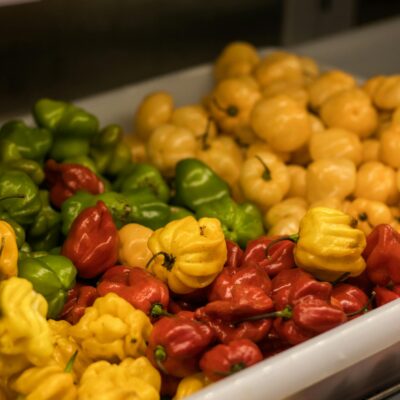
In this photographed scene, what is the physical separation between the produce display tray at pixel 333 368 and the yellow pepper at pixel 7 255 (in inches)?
19.6

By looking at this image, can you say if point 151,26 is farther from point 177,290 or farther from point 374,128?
point 177,290

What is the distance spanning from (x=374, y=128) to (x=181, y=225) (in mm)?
1082

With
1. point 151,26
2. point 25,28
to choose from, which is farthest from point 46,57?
point 151,26

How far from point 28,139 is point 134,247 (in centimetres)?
59

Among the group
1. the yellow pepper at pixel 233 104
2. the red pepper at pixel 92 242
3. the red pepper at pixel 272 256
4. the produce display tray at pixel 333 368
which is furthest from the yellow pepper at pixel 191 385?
the yellow pepper at pixel 233 104

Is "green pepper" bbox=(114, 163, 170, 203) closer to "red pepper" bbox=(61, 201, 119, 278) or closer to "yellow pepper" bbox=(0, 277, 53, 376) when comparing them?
"red pepper" bbox=(61, 201, 119, 278)

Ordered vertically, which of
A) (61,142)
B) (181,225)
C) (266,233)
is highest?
(181,225)

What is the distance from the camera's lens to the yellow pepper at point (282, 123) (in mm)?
2590

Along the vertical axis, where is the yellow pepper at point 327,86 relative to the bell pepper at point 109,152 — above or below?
above

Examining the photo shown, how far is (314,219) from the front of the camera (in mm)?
1835

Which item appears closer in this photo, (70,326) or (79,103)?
(70,326)

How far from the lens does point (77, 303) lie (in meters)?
1.88

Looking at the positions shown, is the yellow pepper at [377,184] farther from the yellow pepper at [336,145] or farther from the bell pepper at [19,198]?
the bell pepper at [19,198]

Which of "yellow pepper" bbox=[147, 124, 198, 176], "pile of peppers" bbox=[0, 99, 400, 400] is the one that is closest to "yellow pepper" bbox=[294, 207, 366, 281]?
"pile of peppers" bbox=[0, 99, 400, 400]
